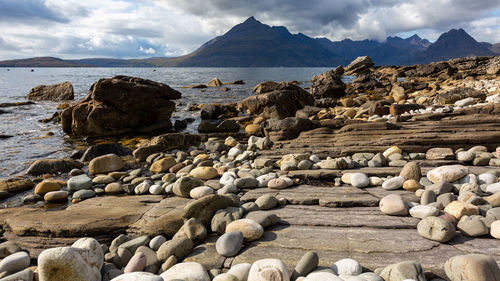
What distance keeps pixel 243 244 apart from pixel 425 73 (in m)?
53.7

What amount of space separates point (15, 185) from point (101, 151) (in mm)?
3470

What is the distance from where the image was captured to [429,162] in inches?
253

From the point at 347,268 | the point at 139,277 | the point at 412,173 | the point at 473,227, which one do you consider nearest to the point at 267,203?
the point at 347,268

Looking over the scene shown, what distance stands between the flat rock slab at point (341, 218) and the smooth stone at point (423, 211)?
65 mm

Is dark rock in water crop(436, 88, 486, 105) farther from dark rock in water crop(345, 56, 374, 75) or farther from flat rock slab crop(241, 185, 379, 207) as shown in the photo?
dark rock in water crop(345, 56, 374, 75)

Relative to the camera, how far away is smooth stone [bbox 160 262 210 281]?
288cm

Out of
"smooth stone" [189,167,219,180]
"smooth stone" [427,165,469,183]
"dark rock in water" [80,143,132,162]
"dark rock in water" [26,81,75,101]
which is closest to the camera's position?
"smooth stone" [427,165,469,183]

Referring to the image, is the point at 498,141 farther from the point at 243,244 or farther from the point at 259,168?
the point at 243,244

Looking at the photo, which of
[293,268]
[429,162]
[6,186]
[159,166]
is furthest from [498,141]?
[6,186]

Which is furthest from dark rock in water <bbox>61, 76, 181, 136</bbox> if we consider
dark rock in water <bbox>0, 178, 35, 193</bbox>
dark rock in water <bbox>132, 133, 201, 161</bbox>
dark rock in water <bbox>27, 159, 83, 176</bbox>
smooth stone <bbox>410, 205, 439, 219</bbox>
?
smooth stone <bbox>410, 205, 439, 219</bbox>

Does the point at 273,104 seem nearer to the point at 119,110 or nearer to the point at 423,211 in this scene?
the point at 119,110

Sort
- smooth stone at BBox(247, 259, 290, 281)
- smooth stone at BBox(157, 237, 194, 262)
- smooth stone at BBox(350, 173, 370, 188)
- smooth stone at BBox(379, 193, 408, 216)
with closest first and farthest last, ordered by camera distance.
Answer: smooth stone at BBox(247, 259, 290, 281)
smooth stone at BBox(157, 237, 194, 262)
smooth stone at BBox(379, 193, 408, 216)
smooth stone at BBox(350, 173, 370, 188)

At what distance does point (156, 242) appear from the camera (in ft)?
12.6

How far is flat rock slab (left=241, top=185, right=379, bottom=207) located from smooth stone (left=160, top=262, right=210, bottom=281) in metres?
2.22
